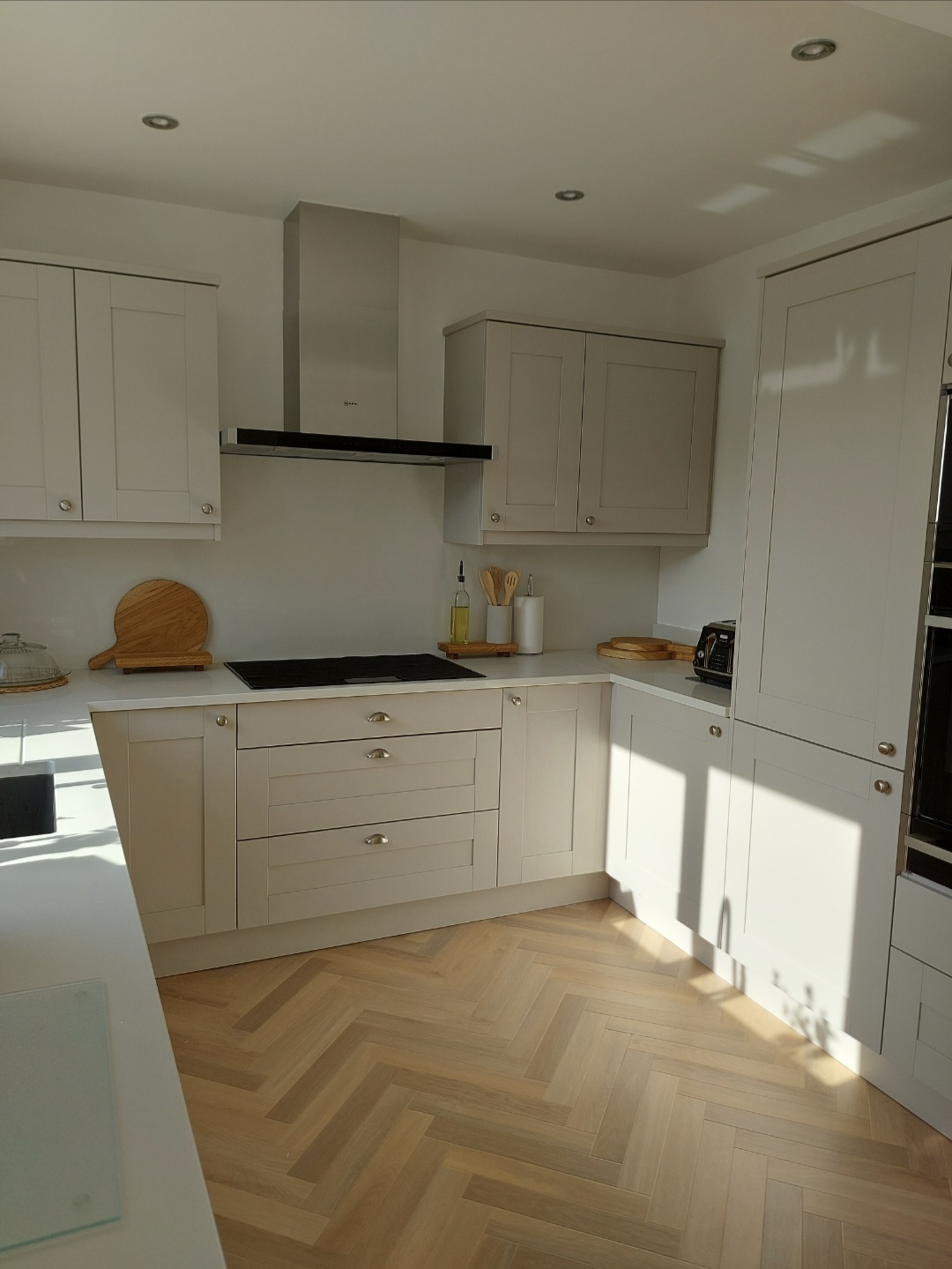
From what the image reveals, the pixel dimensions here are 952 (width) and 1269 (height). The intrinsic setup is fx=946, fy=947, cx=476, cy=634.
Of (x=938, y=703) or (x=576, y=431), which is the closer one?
(x=938, y=703)

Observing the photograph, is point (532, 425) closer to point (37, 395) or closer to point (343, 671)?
point (343, 671)

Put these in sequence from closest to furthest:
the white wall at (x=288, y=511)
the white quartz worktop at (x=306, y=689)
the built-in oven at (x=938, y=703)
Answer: the built-in oven at (x=938, y=703)
the white quartz worktop at (x=306, y=689)
the white wall at (x=288, y=511)

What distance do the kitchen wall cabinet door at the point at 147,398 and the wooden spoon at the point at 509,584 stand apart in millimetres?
1183

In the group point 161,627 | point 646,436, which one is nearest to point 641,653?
point 646,436

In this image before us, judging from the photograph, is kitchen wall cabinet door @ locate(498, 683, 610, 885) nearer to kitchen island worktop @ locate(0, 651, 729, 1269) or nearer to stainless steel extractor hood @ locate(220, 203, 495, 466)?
→ stainless steel extractor hood @ locate(220, 203, 495, 466)

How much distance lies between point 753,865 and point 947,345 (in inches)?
58.9

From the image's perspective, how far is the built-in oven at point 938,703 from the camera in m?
2.17

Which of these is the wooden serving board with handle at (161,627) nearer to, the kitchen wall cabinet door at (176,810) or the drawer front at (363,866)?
the kitchen wall cabinet door at (176,810)

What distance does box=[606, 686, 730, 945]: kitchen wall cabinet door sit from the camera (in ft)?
9.61

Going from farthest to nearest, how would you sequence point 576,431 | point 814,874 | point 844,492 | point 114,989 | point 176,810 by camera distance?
point 576,431
point 176,810
point 814,874
point 844,492
point 114,989

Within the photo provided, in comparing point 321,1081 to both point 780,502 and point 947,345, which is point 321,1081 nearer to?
point 780,502

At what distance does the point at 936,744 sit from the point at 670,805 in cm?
107

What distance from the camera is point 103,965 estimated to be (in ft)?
3.75

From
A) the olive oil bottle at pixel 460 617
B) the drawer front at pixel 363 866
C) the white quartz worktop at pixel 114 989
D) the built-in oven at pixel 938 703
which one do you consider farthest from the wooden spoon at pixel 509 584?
the white quartz worktop at pixel 114 989
